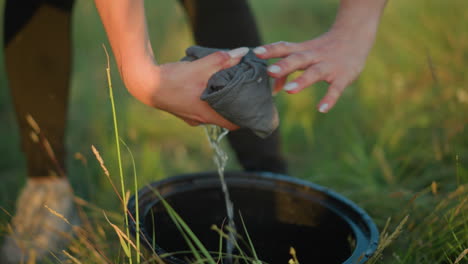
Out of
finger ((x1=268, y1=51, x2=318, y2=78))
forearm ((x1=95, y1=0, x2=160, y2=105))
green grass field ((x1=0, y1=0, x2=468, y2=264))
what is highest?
forearm ((x1=95, y1=0, x2=160, y2=105))

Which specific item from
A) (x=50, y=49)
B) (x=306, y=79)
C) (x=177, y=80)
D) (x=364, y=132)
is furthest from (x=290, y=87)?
(x=364, y=132)

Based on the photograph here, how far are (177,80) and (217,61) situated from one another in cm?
11

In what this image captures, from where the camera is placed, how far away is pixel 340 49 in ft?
4.28

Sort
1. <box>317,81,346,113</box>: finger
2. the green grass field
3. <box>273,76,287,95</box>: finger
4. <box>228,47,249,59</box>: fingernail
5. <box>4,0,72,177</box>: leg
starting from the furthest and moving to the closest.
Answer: the green grass field < <box>4,0,72,177</box>: leg < <box>273,76,287,95</box>: finger < <box>317,81,346,113</box>: finger < <box>228,47,249,59</box>: fingernail

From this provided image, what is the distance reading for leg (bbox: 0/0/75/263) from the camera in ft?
5.37

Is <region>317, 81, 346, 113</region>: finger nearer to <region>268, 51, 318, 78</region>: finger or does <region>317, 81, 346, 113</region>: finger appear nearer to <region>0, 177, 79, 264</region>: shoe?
<region>268, 51, 318, 78</region>: finger

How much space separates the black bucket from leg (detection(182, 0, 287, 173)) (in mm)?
310

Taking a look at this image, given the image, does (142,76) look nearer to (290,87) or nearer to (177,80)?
(177,80)

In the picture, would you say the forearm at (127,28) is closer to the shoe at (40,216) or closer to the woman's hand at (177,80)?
the woman's hand at (177,80)

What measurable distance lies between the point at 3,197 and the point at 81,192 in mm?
331

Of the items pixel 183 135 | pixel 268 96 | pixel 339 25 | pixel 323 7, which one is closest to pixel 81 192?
pixel 183 135

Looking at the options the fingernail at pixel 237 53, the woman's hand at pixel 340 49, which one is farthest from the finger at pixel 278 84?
the fingernail at pixel 237 53

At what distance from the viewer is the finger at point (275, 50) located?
1.20m

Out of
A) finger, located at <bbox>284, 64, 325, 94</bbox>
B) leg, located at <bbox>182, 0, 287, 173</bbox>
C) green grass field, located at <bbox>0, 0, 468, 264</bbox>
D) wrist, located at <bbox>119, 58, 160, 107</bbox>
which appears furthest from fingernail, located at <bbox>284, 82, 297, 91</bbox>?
green grass field, located at <bbox>0, 0, 468, 264</bbox>
